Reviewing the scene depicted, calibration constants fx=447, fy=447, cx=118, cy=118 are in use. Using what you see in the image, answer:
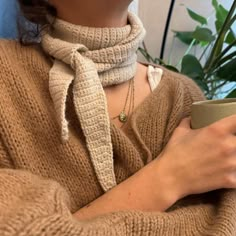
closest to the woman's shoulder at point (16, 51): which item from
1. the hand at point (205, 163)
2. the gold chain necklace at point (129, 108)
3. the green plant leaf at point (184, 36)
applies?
the gold chain necklace at point (129, 108)

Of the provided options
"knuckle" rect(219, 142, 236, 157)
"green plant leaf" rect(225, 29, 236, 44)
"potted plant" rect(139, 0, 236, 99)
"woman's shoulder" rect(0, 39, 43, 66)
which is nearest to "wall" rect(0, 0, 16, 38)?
"woman's shoulder" rect(0, 39, 43, 66)

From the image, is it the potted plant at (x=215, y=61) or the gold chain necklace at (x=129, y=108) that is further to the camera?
the potted plant at (x=215, y=61)

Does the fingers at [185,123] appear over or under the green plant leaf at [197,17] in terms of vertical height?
over

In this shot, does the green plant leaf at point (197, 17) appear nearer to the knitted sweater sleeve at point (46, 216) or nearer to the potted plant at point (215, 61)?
the potted plant at point (215, 61)

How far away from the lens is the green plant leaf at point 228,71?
1.10m

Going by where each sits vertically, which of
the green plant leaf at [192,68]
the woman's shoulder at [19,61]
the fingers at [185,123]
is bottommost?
the green plant leaf at [192,68]

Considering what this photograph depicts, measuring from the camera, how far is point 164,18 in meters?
1.45

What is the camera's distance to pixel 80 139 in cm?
A: 68

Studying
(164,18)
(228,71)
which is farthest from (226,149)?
(164,18)

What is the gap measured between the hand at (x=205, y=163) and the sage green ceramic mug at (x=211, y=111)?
11 mm

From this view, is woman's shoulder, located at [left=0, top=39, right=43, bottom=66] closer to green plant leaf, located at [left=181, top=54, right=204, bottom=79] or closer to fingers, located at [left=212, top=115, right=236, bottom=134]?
fingers, located at [left=212, top=115, right=236, bottom=134]

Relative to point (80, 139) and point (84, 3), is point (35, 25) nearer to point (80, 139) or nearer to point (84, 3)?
point (84, 3)

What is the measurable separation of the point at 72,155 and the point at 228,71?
23.1 inches

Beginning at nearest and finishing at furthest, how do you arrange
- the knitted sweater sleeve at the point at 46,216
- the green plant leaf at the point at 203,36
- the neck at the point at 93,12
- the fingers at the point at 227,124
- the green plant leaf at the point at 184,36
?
1. the knitted sweater sleeve at the point at 46,216
2. the fingers at the point at 227,124
3. the neck at the point at 93,12
4. the green plant leaf at the point at 203,36
5. the green plant leaf at the point at 184,36
